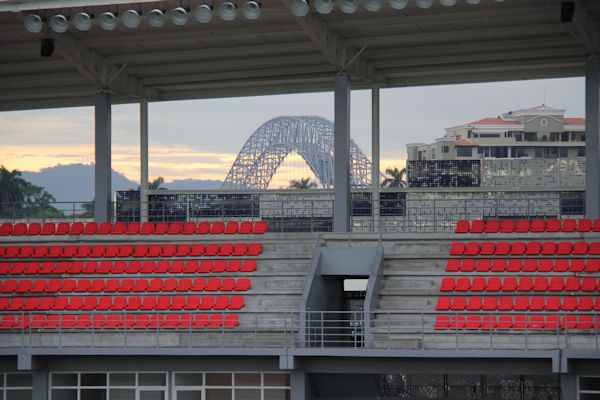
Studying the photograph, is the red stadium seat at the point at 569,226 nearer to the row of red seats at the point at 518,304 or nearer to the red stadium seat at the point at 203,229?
the row of red seats at the point at 518,304

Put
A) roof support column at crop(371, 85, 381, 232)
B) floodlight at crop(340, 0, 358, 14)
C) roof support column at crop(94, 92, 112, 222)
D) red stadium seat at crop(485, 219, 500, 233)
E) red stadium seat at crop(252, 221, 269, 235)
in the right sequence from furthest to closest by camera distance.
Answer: roof support column at crop(371, 85, 381, 232)
roof support column at crop(94, 92, 112, 222)
red stadium seat at crop(252, 221, 269, 235)
red stadium seat at crop(485, 219, 500, 233)
floodlight at crop(340, 0, 358, 14)

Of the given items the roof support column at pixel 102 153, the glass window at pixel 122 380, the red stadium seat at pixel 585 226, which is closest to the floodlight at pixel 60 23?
the roof support column at pixel 102 153

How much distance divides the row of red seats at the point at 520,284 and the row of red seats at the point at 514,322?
89cm

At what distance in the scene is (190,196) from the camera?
3136cm

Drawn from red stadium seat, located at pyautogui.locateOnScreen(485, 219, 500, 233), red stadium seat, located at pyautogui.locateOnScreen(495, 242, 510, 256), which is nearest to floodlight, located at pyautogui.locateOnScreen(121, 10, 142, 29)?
red stadium seat, located at pyautogui.locateOnScreen(485, 219, 500, 233)

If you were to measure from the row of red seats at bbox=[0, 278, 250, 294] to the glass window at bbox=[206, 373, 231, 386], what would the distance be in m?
2.27

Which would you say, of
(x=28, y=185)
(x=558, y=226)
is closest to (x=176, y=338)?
(x=558, y=226)

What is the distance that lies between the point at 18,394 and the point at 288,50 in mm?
10402

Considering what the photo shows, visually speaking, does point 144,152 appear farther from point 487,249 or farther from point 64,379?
point 487,249

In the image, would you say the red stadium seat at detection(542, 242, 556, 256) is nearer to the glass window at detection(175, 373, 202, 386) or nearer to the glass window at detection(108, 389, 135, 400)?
the glass window at detection(175, 373, 202, 386)

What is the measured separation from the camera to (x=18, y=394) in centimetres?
2223

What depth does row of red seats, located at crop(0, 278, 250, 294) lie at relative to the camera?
2334 cm

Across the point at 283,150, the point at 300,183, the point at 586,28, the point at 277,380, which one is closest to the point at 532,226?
the point at 586,28

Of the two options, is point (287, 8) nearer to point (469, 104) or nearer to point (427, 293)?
point (427, 293)
